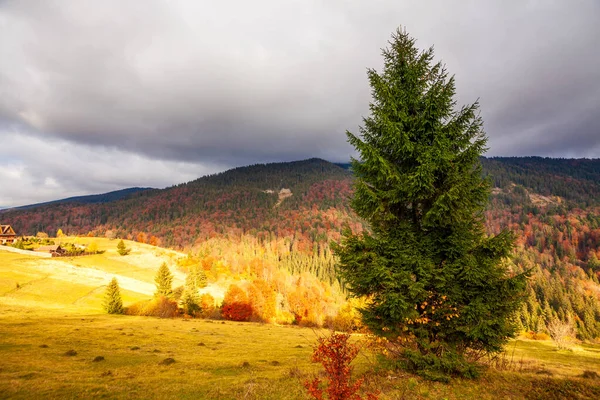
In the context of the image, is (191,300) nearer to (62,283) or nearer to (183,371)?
(62,283)

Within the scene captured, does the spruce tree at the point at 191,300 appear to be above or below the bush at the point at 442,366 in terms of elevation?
below

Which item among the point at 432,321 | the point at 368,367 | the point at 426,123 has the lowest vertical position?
the point at 368,367

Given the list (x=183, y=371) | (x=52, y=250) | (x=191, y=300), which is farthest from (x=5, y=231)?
(x=183, y=371)

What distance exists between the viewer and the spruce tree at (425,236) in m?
10.6

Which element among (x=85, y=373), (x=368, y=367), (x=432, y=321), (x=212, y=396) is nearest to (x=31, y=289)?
(x=85, y=373)

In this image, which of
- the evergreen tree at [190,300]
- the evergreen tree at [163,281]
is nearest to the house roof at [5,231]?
the evergreen tree at [163,281]

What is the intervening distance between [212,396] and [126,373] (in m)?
8.16

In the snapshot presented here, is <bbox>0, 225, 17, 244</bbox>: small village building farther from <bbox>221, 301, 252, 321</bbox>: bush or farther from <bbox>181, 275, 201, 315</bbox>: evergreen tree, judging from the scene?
<bbox>221, 301, 252, 321</bbox>: bush

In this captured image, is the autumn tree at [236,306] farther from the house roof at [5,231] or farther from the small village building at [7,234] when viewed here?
the house roof at [5,231]

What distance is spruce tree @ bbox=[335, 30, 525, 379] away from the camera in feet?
34.9

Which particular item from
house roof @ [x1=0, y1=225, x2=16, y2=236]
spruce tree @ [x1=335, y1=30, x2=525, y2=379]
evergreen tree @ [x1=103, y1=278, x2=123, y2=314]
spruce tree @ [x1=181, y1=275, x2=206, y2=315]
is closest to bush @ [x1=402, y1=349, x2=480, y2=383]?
spruce tree @ [x1=335, y1=30, x2=525, y2=379]

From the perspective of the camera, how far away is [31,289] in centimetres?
5703

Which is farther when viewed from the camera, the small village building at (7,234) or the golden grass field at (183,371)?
the small village building at (7,234)

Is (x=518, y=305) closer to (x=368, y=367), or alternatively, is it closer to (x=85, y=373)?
(x=368, y=367)
